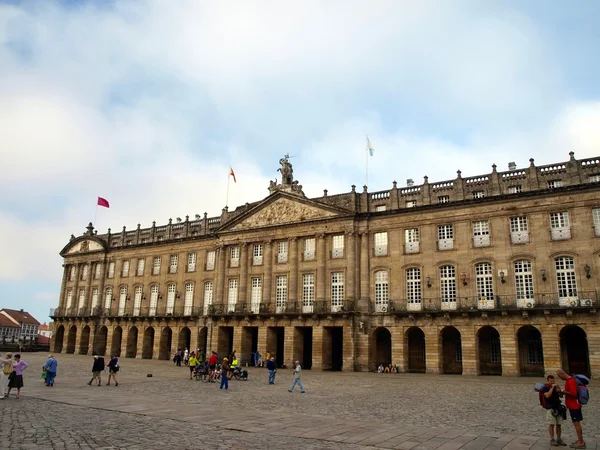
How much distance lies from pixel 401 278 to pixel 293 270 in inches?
382

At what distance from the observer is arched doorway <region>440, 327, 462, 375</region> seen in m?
37.3

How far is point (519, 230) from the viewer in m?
35.3

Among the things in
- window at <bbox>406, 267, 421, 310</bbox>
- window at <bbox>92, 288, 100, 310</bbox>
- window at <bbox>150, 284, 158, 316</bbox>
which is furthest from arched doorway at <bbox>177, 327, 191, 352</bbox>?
window at <bbox>406, 267, 421, 310</bbox>

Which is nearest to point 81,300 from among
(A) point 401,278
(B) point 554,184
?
(A) point 401,278

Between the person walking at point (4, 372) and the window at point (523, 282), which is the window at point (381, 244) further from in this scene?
the person walking at point (4, 372)

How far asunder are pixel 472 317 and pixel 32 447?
3103 centimetres

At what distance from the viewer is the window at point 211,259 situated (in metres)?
51.0

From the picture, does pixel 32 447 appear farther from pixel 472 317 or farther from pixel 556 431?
pixel 472 317

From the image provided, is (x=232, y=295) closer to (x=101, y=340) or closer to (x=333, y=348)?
(x=333, y=348)

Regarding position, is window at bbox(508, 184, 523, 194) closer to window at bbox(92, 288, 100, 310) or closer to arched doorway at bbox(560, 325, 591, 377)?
arched doorway at bbox(560, 325, 591, 377)

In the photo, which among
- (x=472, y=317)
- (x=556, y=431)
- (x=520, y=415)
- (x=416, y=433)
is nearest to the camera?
(x=556, y=431)

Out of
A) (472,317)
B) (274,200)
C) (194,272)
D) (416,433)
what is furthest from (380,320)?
(416,433)

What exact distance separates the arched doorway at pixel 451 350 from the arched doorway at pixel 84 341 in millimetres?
43074

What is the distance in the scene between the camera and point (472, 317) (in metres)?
35.2
